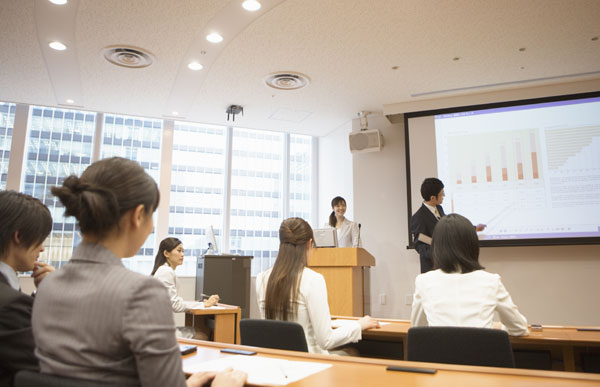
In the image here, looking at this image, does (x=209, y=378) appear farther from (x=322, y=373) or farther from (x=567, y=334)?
(x=567, y=334)

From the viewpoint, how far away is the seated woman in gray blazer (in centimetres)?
86

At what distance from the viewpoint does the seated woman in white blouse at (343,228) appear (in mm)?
5395

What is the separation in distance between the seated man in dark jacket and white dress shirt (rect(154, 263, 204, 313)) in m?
1.96

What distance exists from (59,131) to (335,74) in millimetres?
4201

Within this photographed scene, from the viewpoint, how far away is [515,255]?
516cm

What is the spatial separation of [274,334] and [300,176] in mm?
5818

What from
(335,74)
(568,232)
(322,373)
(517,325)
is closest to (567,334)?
(517,325)

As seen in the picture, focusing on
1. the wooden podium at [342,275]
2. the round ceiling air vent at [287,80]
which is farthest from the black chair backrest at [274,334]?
the round ceiling air vent at [287,80]

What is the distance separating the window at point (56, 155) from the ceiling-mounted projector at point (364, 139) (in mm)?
3907

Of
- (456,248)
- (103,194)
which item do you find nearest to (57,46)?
(103,194)

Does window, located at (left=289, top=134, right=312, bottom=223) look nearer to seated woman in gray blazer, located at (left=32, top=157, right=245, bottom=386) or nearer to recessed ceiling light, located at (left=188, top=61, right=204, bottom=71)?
recessed ceiling light, located at (left=188, top=61, right=204, bottom=71)

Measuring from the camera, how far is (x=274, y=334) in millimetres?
1699

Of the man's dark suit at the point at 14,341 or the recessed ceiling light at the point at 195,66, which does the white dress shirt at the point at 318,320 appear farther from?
the recessed ceiling light at the point at 195,66

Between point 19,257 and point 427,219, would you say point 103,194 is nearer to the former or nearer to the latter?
point 19,257
